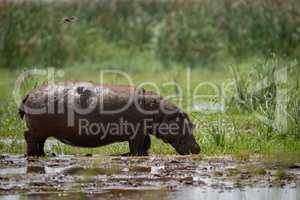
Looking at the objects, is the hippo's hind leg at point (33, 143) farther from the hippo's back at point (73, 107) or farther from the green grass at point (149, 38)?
the green grass at point (149, 38)

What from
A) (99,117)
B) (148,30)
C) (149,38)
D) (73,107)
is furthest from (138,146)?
(148,30)

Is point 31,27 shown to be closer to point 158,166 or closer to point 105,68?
point 105,68

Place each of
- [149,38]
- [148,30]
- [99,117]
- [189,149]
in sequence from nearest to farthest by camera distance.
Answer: [99,117], [189,149], [149,38], [148,30]

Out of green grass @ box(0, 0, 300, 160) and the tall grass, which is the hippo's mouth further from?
the tall grass

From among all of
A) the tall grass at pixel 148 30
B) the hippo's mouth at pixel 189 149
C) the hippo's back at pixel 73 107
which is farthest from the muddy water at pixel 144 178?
the tall grass at pixel 148 30

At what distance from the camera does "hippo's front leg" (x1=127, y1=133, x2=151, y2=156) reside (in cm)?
1128

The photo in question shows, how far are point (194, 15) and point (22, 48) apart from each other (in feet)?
14.9

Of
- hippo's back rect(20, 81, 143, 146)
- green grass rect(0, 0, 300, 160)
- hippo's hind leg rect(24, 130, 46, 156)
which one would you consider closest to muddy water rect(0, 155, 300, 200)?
hippo's hind leg rect(24, 130, 46, 156)

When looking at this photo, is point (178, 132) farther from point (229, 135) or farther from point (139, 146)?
point (229, 135)

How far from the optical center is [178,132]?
11.6 m

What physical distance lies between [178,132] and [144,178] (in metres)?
2.02

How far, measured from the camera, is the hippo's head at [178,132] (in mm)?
11523

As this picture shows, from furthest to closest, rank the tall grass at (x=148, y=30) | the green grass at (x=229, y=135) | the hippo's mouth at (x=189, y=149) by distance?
the tall grass at (x=148, y=30), the green grass at (x=229, y=135), the hippo's mouth at (x=189, y=149)

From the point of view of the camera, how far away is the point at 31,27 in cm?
2242
